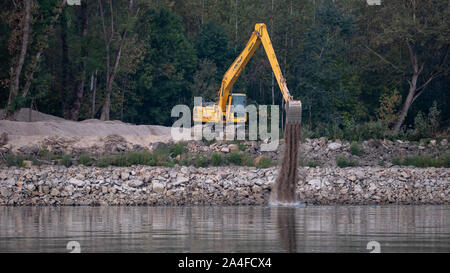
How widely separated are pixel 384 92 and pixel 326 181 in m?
37.9

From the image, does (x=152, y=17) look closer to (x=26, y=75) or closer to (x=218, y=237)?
(x=26, y=75)

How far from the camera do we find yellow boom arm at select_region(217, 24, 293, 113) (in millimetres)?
35156

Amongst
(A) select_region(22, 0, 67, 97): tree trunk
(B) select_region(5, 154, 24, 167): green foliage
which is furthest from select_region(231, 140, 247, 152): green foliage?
(A) select_region(22, 0, 67, 97): tree trunk

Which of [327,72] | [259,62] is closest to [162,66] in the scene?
[259,62]

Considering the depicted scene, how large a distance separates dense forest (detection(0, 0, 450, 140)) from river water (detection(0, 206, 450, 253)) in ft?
92.4

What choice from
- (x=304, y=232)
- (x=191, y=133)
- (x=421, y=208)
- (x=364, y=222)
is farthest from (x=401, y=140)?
(x=304, y=232)

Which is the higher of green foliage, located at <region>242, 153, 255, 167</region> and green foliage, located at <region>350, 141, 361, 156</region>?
green foliage, located at <region>350, 141, 361, 156</region>

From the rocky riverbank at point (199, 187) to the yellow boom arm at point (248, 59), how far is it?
16.8ft

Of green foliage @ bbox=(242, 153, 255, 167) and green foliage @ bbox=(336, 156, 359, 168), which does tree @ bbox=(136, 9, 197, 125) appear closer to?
green foliage @ bbox=(242, 153, 255, 167)

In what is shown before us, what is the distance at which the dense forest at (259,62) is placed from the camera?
54.5m

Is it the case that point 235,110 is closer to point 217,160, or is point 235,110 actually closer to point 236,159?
point 236,159

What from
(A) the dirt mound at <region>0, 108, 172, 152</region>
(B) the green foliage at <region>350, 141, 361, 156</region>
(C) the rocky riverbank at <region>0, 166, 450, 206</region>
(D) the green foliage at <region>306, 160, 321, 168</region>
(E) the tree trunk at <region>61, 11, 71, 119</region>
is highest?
(E) the tree trunk at <region>61, 11, 71, 119</region>

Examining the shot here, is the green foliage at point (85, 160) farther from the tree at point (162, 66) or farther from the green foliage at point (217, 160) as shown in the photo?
the tree at point (162, 66)

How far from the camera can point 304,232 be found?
17.0 metres
